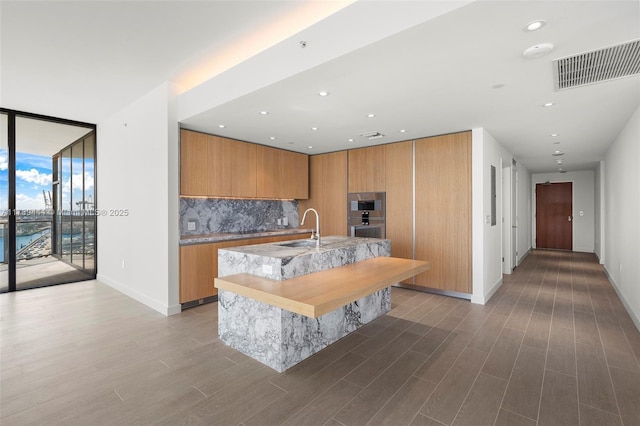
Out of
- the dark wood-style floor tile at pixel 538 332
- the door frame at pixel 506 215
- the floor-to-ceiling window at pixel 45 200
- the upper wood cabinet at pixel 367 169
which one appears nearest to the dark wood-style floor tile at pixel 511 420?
the dark wood-style floor tile at pixel 538 332

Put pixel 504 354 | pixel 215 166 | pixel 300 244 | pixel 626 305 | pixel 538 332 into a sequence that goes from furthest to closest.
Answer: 1. pixel 215 166
2. pixel 626 305
3. pixel 300 244
4. pixel 538 332
5. pixel 504 354

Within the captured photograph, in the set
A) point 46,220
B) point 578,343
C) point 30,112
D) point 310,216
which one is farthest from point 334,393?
point 30,112

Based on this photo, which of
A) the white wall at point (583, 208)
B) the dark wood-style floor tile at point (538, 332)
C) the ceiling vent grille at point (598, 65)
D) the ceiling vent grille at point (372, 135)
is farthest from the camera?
the white wall at point (583, 208)

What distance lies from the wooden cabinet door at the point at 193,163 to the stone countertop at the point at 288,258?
159 centimetres

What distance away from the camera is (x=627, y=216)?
404 centimetres

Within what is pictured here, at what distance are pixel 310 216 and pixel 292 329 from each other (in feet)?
13.8

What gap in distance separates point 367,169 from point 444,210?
1.57 metres

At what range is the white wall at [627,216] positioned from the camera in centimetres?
356

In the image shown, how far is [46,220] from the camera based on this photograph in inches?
210

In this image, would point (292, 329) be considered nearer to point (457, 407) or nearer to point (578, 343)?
point (457, 407)

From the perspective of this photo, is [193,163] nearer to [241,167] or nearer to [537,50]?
[241,167]

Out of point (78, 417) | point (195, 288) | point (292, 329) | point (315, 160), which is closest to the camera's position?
point (78, 417)

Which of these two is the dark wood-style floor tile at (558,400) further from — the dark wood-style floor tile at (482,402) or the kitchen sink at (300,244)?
the kitchen sink at (300,244)

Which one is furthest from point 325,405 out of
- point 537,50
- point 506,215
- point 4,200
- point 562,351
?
point 506,215
